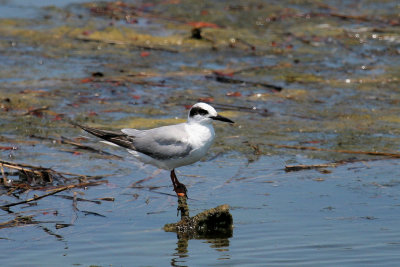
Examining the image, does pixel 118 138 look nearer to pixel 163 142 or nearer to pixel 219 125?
pixel 163 142

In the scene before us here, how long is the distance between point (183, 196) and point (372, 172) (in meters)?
2.39

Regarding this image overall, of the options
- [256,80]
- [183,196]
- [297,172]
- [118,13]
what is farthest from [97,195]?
[118,13]

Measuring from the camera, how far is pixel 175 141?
7.30 meters

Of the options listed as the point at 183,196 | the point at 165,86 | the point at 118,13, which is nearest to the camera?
the point at 183,196

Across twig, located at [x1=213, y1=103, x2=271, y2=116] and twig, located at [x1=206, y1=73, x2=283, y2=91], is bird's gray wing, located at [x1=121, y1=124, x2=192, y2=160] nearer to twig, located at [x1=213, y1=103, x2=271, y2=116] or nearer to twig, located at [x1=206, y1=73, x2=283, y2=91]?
twig, located at [x1=213, y1=103, x2=271, y2=116]

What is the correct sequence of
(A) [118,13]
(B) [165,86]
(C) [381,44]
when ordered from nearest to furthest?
(B) [165,86] → (C) [381,44] → (A) [118,13]

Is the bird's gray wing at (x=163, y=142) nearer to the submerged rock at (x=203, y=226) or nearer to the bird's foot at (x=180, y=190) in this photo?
the bird's foot at (x=180, y=190)

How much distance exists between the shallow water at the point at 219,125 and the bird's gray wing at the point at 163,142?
0.44m

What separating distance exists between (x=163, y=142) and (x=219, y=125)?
257 centimetres

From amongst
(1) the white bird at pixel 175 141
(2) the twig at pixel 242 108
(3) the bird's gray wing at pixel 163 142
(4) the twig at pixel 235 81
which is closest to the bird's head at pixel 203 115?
(1) the white bird at pixel 175 141

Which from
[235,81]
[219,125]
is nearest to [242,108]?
[219,125]

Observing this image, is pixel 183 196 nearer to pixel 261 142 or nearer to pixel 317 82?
pixel 261 142

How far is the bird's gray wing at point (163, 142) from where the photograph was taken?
7230 mm

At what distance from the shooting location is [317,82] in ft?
38.2
